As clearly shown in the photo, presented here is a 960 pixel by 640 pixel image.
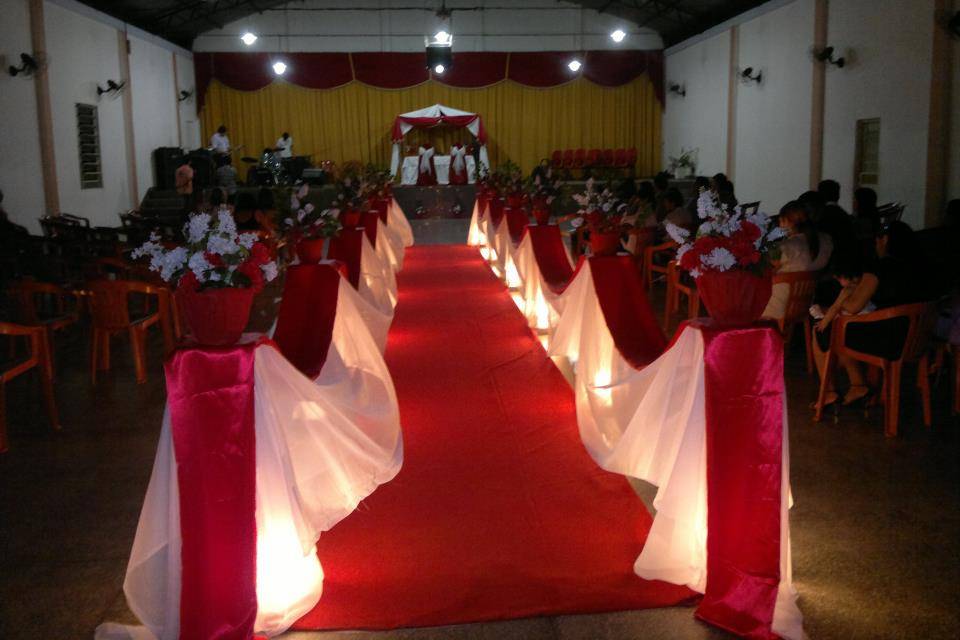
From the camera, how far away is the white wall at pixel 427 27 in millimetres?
20031

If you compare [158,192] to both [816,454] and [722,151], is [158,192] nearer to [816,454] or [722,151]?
[722,151]

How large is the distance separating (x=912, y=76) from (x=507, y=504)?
8554 mm

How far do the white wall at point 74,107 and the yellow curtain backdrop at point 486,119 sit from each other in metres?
3.17

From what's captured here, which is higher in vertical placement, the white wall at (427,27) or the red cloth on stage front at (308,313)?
the white wall at (427,27)

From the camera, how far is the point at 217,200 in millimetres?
9992

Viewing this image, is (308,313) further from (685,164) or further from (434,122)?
(434,122)

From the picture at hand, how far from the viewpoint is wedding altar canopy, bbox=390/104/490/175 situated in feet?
64.1

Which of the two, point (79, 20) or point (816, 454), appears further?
point (79, 20)

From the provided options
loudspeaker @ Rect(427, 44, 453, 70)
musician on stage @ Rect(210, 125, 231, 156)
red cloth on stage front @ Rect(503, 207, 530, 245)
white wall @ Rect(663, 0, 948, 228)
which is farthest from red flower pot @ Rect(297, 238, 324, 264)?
musician on stage @ Rect(210, 125, 231, 156)

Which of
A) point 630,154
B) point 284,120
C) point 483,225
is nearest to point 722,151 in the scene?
point 630,154

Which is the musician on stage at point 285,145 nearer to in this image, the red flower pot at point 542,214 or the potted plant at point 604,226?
the red flower pot at point 542,214

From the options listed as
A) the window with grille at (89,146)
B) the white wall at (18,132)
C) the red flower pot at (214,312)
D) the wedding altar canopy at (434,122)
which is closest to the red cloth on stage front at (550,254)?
the red flower pot at (214,312)

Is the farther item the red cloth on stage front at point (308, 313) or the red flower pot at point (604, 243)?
the red flower pot at point (604, 243)

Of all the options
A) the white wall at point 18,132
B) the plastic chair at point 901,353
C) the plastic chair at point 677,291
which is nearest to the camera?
the plastic chair at point 901,353
